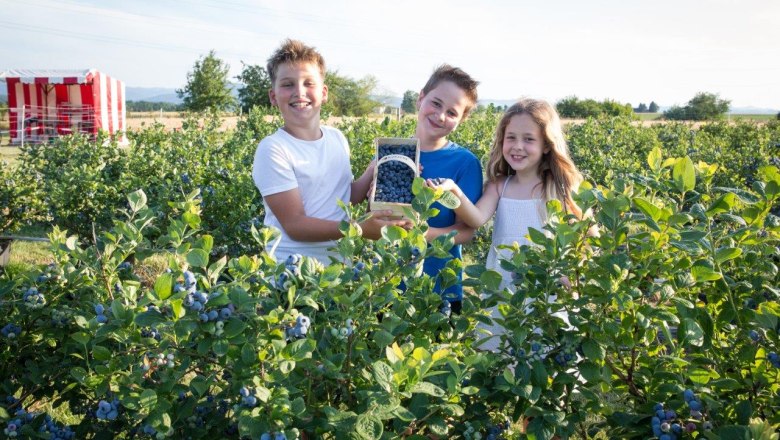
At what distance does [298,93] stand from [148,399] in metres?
1.39

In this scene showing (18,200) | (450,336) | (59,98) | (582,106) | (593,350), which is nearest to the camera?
(593,350)

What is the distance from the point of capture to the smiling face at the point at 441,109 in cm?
234

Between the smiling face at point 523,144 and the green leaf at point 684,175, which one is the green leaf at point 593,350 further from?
the smiling face at point 523,144

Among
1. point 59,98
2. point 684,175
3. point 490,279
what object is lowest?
point 490,279

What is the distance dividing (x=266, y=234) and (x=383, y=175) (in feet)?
2.99

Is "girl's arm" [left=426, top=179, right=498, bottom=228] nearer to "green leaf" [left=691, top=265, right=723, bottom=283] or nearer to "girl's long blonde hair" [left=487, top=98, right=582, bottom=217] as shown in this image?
"girl's long blonde hair" [left=487, top=98, right=582, bottom=217]

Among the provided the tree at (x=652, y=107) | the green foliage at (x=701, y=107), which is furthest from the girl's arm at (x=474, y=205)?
the tree at (x=652, y=107)

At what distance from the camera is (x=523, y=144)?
2.44 meters

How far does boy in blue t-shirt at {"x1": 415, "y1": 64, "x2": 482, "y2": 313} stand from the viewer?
2.34m

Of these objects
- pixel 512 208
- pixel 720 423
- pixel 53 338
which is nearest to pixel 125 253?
pixel 53 338

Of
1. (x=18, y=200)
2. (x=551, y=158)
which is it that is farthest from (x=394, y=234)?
(x=18, y=200)

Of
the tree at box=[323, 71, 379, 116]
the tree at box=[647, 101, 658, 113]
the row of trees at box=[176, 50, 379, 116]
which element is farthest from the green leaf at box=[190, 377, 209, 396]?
the tree at box=[647, 101, 658, 113]

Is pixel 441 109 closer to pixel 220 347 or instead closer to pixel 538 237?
pixel 538 237

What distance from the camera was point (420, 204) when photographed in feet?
4.51
